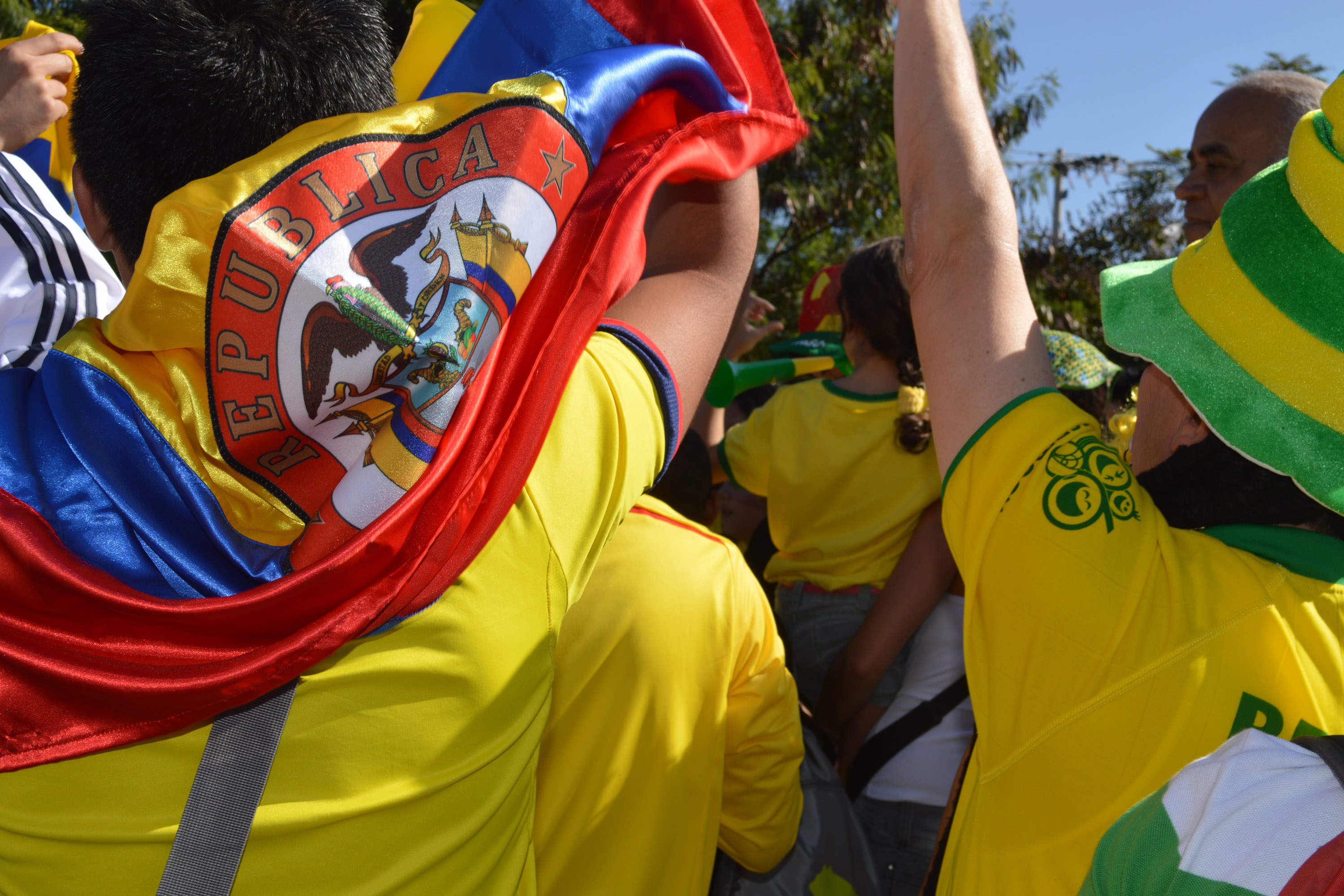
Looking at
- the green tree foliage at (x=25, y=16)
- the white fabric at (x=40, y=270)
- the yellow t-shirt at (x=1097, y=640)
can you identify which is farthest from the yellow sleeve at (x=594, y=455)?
the green tree foliage at (x=25, y=16)

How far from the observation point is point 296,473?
851 mm

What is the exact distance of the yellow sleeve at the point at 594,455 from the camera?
3.14ft

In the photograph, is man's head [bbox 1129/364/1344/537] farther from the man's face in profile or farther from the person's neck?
the person's neck

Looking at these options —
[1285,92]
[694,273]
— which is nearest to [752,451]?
[1285,92]

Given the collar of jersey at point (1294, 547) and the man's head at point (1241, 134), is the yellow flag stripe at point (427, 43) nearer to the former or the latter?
the collar of jersey at point (1294, 547)

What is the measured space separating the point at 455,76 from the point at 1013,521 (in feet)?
2.70

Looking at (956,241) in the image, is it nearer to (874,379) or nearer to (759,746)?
(759,746)

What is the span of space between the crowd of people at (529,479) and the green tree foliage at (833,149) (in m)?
6.79

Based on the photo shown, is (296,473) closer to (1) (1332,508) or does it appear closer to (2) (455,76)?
(2) (455,76)

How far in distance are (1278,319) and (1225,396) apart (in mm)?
88

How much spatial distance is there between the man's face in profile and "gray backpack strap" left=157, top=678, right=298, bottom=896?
7.27ft

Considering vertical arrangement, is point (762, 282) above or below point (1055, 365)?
below

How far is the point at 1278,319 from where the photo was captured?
2.98 feet

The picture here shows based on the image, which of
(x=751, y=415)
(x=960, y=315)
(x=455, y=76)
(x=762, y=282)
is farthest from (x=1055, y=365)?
(x=762, y=282)
